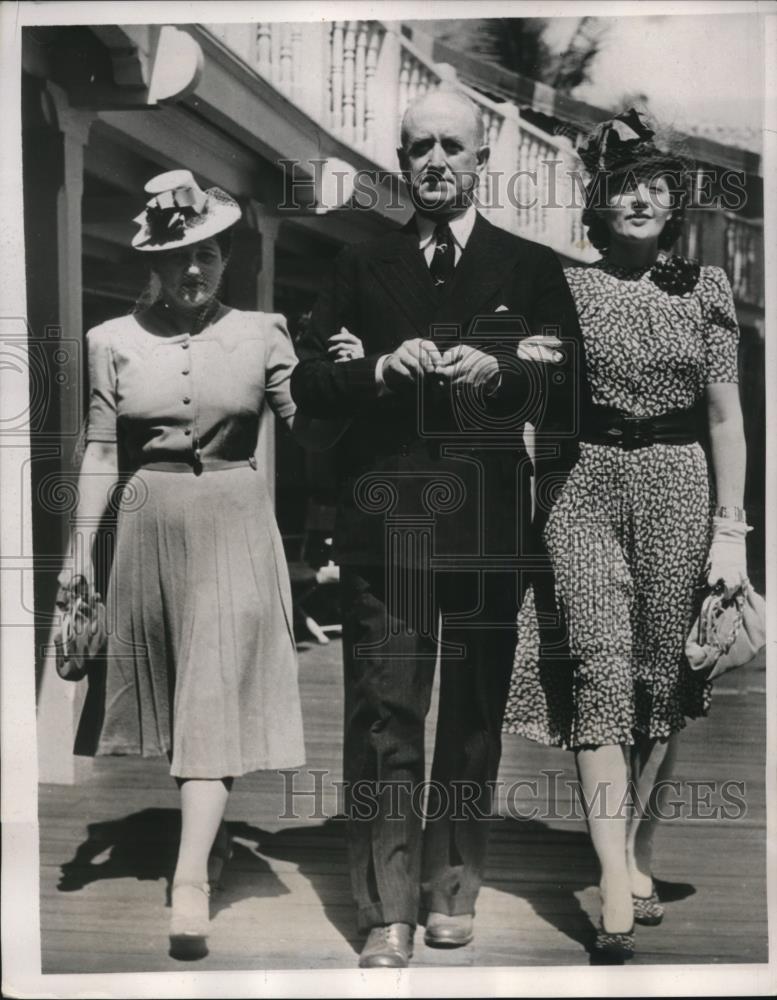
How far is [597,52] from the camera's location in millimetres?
3703

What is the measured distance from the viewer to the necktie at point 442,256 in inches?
142

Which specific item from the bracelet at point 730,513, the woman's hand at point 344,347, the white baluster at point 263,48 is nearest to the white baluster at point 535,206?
the woman's hand at point 344,347

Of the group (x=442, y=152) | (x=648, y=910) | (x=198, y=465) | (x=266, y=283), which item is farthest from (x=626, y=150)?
(x=648, y=910)

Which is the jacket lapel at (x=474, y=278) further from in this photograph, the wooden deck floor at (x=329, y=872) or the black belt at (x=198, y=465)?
the wooden deck floor at (x=329, y=872)

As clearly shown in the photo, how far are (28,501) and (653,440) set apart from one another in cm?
186

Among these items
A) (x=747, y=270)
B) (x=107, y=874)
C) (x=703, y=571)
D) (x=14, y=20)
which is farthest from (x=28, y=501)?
(x=747, y=270)

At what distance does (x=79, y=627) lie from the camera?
378 cm

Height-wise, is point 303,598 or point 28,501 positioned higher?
point 28,501

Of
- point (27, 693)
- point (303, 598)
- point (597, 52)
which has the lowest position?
point (27, 693)

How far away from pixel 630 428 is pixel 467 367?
0.50 m

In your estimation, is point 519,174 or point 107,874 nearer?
A: point 519,174

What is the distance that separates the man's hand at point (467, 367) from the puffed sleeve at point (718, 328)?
2.05ft

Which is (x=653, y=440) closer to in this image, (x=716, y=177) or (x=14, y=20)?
(x=716, y=177)

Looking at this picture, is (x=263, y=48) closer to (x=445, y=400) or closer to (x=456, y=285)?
(x=456, y=285)
